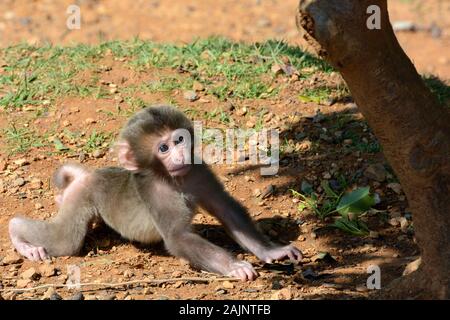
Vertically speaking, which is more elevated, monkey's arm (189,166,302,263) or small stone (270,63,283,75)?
small stone (270,63,283,75)

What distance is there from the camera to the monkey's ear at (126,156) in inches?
243

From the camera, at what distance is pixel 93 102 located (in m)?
7.83

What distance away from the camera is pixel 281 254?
6.01m

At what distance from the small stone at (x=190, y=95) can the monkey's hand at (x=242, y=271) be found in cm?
250

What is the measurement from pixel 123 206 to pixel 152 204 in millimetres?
337

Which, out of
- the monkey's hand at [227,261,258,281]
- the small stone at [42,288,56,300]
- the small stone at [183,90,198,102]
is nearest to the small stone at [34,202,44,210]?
the small stone at [42,288,56,300]

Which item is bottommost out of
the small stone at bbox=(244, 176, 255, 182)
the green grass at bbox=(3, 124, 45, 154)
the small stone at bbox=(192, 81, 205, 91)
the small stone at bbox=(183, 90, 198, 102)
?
the small stone at bbox=(244, 176, 255, 182)

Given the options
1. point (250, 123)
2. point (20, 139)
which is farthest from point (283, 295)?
point (20, 139)

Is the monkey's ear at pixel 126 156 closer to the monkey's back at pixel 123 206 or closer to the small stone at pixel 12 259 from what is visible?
the monkey's back at pixel 123 206

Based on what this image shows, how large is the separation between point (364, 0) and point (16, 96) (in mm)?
4623

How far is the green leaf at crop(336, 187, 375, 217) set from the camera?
6.37m

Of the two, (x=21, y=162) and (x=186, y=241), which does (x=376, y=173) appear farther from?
(x=21, y=162)

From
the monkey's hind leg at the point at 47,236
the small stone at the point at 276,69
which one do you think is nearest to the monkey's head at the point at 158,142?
the monkey's hind leg at the point at 47,236

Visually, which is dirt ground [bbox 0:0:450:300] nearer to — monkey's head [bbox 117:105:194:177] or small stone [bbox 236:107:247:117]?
small stone [bbox 236:107:247:117]
